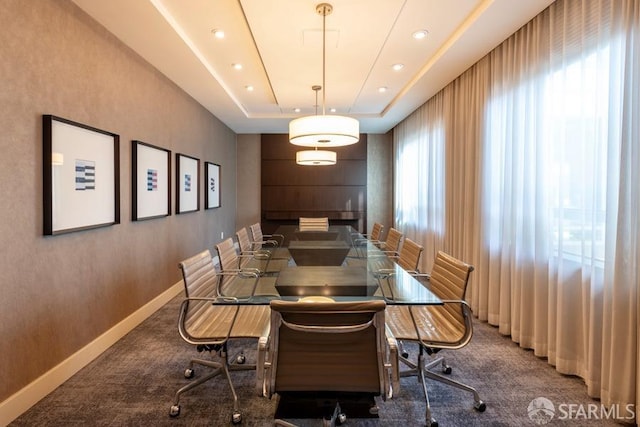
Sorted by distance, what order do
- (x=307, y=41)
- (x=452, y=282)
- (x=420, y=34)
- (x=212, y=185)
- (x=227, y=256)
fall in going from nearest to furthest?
(x=452, y=282), (x=227, y=256), (x=420, y=34), (x=307, y=41), (x=212, y=185)

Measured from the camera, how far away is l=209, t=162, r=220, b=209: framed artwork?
5582mm

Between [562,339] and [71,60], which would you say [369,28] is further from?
[562,339]

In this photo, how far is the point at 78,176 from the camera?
251cm

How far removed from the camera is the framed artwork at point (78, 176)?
2.23 meters

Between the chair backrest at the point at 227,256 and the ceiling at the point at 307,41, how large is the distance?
1842 millimetres

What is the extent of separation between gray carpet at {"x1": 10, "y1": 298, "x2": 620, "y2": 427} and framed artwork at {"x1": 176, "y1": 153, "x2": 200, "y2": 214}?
205 cm

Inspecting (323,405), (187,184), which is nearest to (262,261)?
(323,405)

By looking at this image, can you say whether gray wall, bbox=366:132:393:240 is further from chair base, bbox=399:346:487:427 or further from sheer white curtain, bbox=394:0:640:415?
chair base, bbox=399:346:487:427

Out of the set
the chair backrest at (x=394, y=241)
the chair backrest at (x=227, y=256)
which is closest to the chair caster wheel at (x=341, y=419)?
the chair backrest at (x=227, y=256)

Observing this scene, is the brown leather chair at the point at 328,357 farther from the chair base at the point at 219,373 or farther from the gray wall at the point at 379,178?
the gray wall at the point at 379,178

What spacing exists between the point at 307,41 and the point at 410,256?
220cm

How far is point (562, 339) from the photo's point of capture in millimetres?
2486

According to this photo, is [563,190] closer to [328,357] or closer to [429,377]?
[429,377]

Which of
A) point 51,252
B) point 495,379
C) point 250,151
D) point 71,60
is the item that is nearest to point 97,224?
point 51,252
